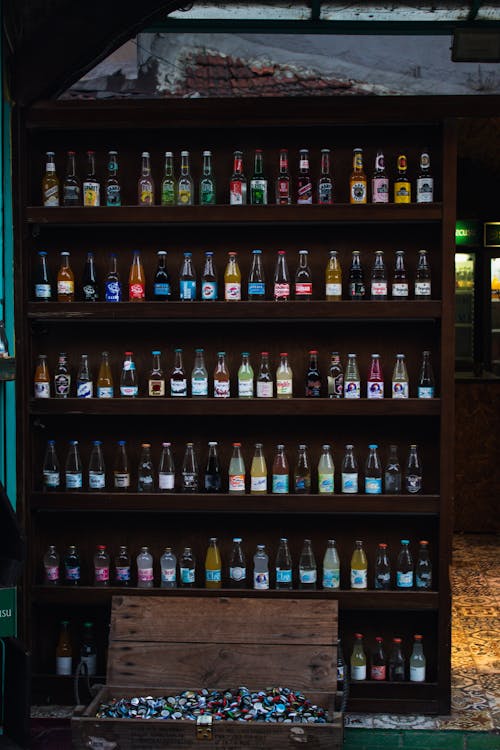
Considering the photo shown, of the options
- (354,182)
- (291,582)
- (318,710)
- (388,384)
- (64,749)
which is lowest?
(64,749)

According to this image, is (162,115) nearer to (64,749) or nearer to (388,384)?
(388,384)

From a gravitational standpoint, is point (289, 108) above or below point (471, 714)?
above

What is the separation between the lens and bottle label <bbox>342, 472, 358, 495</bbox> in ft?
12.2

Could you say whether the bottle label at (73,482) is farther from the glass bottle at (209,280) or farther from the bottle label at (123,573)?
the glass bottle at (209,280)

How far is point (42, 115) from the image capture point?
367 centimetres

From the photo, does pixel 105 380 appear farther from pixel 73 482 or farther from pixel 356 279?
pixel 356 279

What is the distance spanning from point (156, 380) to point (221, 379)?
0.28 metres

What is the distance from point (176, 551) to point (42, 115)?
1964 mm

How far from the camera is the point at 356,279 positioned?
3760 millimetres

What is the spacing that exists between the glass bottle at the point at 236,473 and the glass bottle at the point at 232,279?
637 mm

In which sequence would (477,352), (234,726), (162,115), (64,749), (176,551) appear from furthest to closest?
(477,352)
(176,551)
(162,115)
(64,749)
(234,726)

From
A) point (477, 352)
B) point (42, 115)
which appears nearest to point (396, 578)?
point (42, 115)

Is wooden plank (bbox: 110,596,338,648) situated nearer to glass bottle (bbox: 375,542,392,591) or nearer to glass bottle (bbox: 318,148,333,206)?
glass bottle (bbox: 375,542,392,591)

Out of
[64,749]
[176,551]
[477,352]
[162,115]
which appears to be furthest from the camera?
[477,352]
